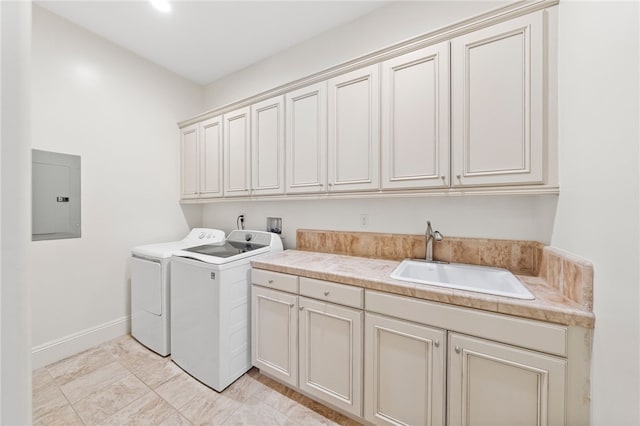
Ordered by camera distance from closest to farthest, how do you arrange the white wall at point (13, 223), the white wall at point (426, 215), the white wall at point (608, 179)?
the white wall at point (13, 223) < the white wall at point (608, 179) < the white wall at point (426, 215)

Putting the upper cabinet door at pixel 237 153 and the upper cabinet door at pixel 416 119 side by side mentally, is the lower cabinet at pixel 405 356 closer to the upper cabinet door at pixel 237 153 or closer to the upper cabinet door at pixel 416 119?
the upper cabinet door at pixel 416 119

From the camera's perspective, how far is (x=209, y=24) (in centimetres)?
221

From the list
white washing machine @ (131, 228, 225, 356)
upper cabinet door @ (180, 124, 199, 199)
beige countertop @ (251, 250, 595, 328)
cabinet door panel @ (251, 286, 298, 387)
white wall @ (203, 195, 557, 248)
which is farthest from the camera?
upper cabinet door @ (180, 124, 199, 199)

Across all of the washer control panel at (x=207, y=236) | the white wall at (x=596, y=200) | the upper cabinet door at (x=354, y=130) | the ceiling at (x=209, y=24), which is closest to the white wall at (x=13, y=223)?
the white wall at (x=596, y=200)

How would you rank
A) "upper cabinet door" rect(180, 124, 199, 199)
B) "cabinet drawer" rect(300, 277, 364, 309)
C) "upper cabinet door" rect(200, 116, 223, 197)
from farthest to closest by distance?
"upper cabinet door" rect(180, 124, 199, 199) < "upper cabinet door" rect(200, 116, 223, 197) < "cabinet drawer" rect(300, 277, 364, 309)

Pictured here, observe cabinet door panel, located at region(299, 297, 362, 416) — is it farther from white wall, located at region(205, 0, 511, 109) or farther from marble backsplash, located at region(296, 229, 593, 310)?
white wall, located at region(205, 0, 511, 109)

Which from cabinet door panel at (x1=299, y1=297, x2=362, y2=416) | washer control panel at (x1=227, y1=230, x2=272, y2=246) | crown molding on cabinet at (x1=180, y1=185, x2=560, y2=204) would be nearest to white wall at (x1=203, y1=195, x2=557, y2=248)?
crown molding on cabinet at (x1=180, y1=185, x2=560, y2=204)

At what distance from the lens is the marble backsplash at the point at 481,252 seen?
3.67 feet

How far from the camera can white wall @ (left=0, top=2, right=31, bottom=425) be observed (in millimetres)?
367

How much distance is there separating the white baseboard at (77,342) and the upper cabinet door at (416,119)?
2821 mm

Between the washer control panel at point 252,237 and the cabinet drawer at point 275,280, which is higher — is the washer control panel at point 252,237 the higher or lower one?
the higher one

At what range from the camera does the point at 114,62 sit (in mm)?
2449

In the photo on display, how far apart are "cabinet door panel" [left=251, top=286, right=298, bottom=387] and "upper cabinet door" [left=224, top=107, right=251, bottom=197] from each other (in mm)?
1065

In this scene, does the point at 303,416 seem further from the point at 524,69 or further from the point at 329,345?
the point at 524,69
